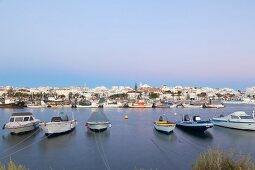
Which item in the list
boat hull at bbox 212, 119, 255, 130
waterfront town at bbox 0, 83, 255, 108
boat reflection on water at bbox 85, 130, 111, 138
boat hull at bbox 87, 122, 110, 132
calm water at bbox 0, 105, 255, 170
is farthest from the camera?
waterfront town at bbox 0, 83, 255, 108

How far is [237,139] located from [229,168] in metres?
20.2

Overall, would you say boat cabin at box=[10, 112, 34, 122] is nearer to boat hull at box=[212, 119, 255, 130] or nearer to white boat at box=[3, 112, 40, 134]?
white boat at box=[3, 112, 40, 134]

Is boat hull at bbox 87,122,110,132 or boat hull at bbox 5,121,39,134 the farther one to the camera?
boat hull at bbox 87,122,110,132

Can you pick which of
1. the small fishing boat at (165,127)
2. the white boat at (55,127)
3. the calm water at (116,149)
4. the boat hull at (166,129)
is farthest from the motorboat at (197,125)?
the white boat at (55,127)

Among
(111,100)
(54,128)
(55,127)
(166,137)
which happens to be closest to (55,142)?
(54,128)

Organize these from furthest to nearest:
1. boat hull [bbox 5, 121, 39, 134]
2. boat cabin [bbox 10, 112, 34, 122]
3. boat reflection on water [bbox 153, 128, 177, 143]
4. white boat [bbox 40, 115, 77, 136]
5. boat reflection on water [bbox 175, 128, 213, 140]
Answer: boat cabin [bbox 10, 112, 34, 122] < boat reflection on water [bbox 175, 128, 213, 140] < boat hull [bbox 5, 121, 39, 134] < white boat [bbox 40, 115, 77, 136] < boat reflection on water [bbox 153, 128, 177, 143]

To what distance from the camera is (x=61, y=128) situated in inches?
1133

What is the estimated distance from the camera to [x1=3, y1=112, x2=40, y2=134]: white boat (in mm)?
28734

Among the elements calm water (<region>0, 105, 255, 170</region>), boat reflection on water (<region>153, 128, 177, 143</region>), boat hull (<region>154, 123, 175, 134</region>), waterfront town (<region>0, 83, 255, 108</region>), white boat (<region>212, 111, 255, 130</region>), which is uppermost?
waterfront town (<region>0, 83, 255, 108</region>)

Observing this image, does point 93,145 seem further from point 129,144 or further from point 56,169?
point 56,169

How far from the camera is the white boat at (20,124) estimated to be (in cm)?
2873

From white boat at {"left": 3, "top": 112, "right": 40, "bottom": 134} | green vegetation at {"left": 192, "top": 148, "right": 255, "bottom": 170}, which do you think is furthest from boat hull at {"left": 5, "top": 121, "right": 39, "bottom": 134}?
green vegetation at {"left": 192, "top": 148, "right": 255, "bottom": 170}

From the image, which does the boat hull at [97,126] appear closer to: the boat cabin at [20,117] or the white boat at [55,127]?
the white boat at [55,127]

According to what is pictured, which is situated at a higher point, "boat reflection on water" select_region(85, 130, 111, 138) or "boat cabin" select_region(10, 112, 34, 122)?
"boat cabin" select_region(10, 112, 34, 122)
